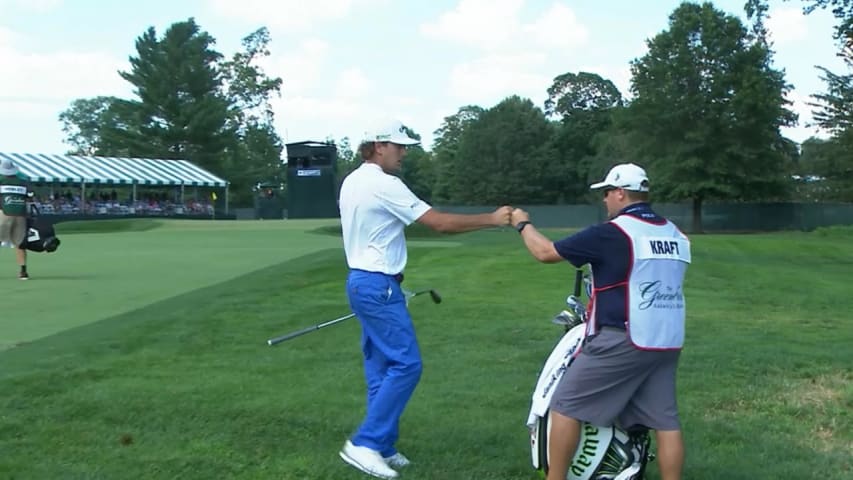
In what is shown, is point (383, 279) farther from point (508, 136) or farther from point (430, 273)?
point (508, 136)

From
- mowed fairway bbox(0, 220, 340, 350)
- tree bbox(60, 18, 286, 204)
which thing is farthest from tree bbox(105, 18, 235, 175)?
mowed fairway bbox(0, 220, 340, 350)

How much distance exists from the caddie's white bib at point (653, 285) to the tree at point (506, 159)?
8238cm

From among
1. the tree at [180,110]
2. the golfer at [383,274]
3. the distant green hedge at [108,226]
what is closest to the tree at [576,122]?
the tree at [180,110]

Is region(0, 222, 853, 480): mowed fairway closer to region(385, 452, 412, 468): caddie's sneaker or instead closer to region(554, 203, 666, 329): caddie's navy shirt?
region(385, 452, 412, 468): caddie's sneaker

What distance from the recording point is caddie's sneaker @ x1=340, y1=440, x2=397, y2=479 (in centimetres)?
520

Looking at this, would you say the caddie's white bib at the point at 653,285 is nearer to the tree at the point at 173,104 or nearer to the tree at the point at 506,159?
the tree at the point at 173,104

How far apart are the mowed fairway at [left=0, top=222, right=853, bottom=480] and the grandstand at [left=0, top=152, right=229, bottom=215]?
37956 mm

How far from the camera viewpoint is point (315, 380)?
761 centimetres

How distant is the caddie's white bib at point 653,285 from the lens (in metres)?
4.39

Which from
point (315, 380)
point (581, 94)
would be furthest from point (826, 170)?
point (315, 380)

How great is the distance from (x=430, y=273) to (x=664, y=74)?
47.7m

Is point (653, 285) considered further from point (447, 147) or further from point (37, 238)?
point (447, 147)

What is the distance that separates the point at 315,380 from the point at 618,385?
142 inches

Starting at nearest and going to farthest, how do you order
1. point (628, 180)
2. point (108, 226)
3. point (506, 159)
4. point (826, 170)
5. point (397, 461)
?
point (628, 180) → point (397, 461) → point (108, 226) → point (826, 170) → point (506, 159)
